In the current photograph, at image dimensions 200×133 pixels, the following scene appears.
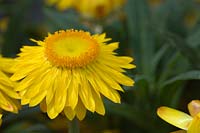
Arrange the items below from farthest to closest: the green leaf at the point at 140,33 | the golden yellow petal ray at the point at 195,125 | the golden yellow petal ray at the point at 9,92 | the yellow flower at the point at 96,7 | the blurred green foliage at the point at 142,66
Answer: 1. the yellow flower at the point at 96,7
2. the green leaf at the point at 140,33
3. the blurred green foliage at the point at 142,66
4. the golden yellow petal ray at the point at 9,92
5. the golden yellow petal ray at the point at 195,125

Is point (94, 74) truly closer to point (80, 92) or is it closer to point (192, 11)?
point (80, 92)

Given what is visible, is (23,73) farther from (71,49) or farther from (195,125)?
(195,125)

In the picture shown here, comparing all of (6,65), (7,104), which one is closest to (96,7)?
(6,65)

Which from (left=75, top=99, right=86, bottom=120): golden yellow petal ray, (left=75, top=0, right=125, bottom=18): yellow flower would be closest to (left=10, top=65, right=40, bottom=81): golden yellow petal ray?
(left=75, top=99, right=86, bottom=120): golden yellow petal ray

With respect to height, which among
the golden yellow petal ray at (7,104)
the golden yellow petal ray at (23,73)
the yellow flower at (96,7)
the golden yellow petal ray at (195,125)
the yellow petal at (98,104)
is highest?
the yellow flower at (96,7)

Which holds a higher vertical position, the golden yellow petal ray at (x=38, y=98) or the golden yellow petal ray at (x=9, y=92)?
the golden yellow petal ray at (x=9, y=92)

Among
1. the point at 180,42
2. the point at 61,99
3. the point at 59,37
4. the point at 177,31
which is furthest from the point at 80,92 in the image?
the point at 177,31

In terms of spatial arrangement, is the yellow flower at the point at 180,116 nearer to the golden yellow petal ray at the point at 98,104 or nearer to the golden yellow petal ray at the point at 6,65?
the golden yellow petal ray at the point at 98,104

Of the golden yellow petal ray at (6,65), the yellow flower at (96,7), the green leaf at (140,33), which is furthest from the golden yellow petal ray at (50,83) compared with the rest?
the yellow flower at (96,7)
